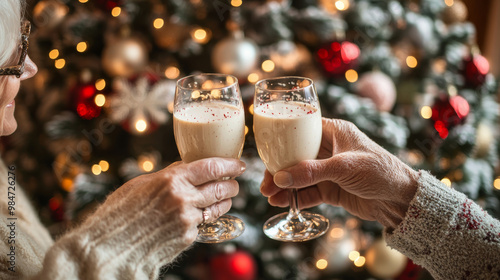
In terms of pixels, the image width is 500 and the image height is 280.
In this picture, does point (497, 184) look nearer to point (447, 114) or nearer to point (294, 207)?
point (447, 114)

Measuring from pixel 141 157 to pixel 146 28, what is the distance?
605 mm

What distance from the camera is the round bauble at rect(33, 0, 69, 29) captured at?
83.1 inches

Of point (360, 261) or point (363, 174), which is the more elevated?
point (363, 174)

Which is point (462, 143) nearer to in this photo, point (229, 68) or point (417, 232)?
point (229, 68)

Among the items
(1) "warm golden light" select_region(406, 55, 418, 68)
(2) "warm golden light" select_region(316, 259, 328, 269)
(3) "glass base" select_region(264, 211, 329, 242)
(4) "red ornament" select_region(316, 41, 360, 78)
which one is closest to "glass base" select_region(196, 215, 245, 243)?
(3) "glass base" select_region(264, 211, 329, 242)

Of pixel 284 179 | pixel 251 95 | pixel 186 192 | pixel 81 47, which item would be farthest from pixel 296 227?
pixel 81 47

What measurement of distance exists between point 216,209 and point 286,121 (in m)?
0.27

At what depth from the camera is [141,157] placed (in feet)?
6.86

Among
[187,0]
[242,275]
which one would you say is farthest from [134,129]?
[242,275]

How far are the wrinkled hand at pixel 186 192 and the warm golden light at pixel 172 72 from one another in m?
0.98

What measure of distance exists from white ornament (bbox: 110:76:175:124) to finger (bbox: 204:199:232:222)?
0.84 meters

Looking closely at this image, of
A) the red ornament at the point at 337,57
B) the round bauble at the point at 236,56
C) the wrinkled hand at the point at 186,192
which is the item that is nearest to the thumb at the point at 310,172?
the wrinkled hand at the point at 186,192

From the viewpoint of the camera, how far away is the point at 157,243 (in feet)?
3.18

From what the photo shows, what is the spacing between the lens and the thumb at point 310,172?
1.13 metres
